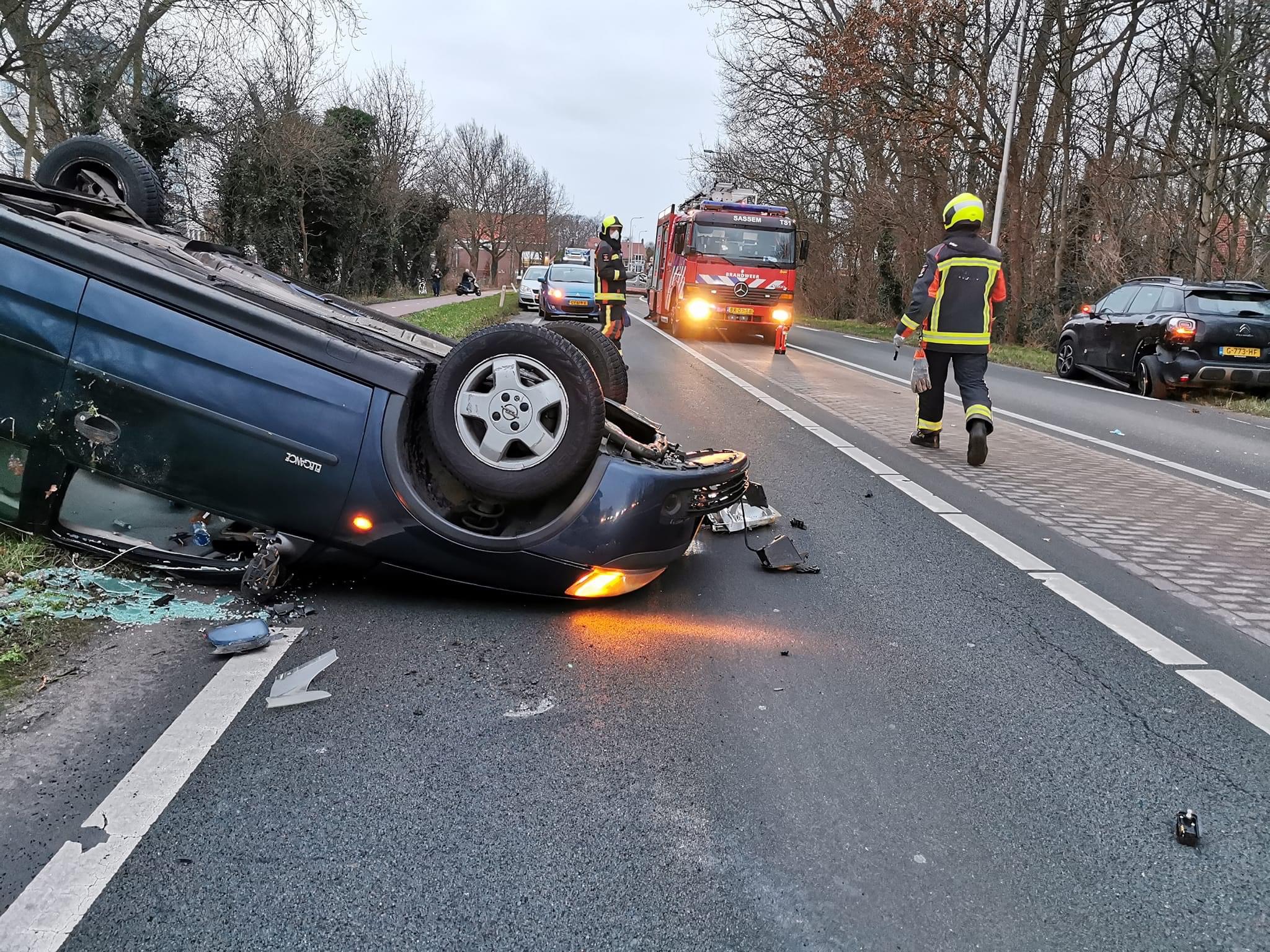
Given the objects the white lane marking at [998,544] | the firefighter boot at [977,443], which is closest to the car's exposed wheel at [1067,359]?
the firefighter boot at [977,443]

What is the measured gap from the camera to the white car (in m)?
32.2

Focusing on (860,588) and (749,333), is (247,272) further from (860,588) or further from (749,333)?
(749,333)

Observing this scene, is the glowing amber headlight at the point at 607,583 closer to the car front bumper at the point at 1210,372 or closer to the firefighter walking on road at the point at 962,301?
the firefighter walking on road at the point at 962,301

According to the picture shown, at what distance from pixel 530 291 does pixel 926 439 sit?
25457 mm

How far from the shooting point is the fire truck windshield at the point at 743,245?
21.7 m

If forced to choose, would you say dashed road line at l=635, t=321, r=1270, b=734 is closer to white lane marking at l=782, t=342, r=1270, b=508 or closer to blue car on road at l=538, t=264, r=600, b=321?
white lane marking at l=782, t=342, r=1270, b=508

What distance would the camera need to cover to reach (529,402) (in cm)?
362

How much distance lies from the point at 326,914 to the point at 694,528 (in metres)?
2.25

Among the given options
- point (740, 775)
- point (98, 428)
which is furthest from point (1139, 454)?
point (98, 428)

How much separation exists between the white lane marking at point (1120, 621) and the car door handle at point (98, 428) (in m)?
3.97

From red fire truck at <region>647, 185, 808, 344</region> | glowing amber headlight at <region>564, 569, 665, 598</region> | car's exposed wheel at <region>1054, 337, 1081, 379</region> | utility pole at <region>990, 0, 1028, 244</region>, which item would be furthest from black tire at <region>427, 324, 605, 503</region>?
utility pole at <region>990, 0, 1028, 244</region>

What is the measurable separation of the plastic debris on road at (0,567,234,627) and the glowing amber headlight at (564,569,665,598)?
131 centimetres

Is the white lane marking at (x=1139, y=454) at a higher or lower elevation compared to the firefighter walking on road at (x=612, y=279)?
lower

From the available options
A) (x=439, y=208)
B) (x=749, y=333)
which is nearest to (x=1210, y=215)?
(x=749, y=333)
